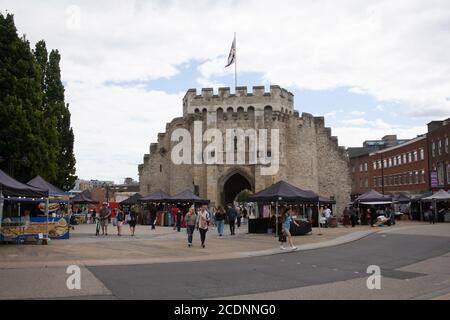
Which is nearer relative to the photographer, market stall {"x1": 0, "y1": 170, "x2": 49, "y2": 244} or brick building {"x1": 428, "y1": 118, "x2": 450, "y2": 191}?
market stall {"x1": 0, "y1": 170, "x2": 49, "y2": 244}

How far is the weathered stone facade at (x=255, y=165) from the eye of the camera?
3819 cm

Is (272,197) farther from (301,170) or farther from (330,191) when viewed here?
(330,191)

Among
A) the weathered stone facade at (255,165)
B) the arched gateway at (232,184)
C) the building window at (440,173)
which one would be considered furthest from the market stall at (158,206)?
the building window at (440,173)

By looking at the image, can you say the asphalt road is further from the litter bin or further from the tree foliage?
the litter bin

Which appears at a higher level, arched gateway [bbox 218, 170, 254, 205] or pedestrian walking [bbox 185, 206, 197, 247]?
arched gateway [bbox 218, 170, 254, 205]

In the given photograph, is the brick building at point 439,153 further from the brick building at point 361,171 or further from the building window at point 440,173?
the brick building at point 361,171

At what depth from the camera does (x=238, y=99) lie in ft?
128

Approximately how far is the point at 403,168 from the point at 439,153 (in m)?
11.0

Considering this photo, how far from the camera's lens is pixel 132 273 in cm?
1092

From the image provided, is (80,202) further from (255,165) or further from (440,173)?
(440,173)

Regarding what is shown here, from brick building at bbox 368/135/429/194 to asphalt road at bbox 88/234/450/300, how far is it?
1610 inches

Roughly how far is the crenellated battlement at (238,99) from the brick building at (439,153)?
18.6 m

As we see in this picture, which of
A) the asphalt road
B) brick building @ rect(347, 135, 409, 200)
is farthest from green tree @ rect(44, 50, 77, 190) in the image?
brick building @ rect(347, 135, 409, 200)

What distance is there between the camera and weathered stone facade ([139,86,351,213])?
38.2m
